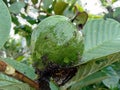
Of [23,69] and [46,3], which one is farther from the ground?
[23,69]

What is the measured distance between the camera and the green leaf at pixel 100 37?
774mm

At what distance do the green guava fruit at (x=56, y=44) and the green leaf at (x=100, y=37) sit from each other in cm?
7

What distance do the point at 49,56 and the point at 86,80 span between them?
0.54 ft

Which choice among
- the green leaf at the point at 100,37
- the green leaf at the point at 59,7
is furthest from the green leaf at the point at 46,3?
the green leaf at the point at 100,37

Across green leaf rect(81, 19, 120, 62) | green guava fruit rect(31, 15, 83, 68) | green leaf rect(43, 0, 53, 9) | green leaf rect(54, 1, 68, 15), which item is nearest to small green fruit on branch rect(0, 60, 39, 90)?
green guava fruit rect(31, 15, 83, 68)

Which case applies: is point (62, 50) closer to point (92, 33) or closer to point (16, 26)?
point (92, 33)

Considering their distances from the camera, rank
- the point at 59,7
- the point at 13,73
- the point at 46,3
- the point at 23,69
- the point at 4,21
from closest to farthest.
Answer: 1. the point at 13,73
2. the point at 4,21
3. the point at 23,69
4. the point at 59,7
5. the point at 46,3

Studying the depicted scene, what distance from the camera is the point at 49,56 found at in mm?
684

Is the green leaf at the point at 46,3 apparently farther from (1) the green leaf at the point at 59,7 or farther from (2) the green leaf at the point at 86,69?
(2) the green leaf at the point at 86,69

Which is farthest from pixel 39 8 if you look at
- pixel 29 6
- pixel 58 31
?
pixel 58 31

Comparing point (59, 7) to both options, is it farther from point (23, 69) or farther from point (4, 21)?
point (4, 21)

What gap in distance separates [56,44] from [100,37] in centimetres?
21

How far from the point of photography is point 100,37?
0.86 m

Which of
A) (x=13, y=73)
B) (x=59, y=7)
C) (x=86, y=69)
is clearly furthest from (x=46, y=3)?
(x=13, y=73)
